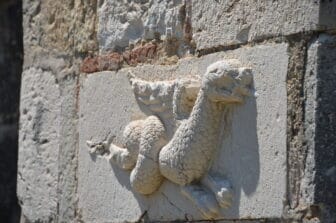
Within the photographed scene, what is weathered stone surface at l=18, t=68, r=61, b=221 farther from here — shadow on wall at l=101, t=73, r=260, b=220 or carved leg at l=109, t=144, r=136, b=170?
shadow on wall at l=101, t=73, r=260, b=220

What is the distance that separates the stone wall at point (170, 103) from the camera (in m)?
3.35

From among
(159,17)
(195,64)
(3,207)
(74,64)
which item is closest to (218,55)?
(195,64)

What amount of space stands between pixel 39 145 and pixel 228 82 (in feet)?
3.70

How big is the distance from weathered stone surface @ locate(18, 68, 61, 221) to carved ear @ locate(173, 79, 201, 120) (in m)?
0.77

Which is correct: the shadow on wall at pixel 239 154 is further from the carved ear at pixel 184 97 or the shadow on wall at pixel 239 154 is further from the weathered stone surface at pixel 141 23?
the weathered stone surface at pixel 141 23

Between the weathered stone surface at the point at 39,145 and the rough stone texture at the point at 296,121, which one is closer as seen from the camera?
the rough stone texture at the point at 296,121

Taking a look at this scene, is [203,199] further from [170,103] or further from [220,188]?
[170,103]

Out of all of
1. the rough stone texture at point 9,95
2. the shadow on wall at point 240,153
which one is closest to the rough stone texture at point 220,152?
the shadow on wall at point 240,153

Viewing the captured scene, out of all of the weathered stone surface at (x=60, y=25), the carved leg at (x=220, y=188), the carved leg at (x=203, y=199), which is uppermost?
the weathered stone surface at (x=60, y=25)

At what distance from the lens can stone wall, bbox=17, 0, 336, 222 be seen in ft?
11.0

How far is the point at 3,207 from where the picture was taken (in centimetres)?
594

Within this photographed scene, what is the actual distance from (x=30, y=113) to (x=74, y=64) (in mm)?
305

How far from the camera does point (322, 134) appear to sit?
3320 millimetres

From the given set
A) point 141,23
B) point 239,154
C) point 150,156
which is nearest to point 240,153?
point 239,154
